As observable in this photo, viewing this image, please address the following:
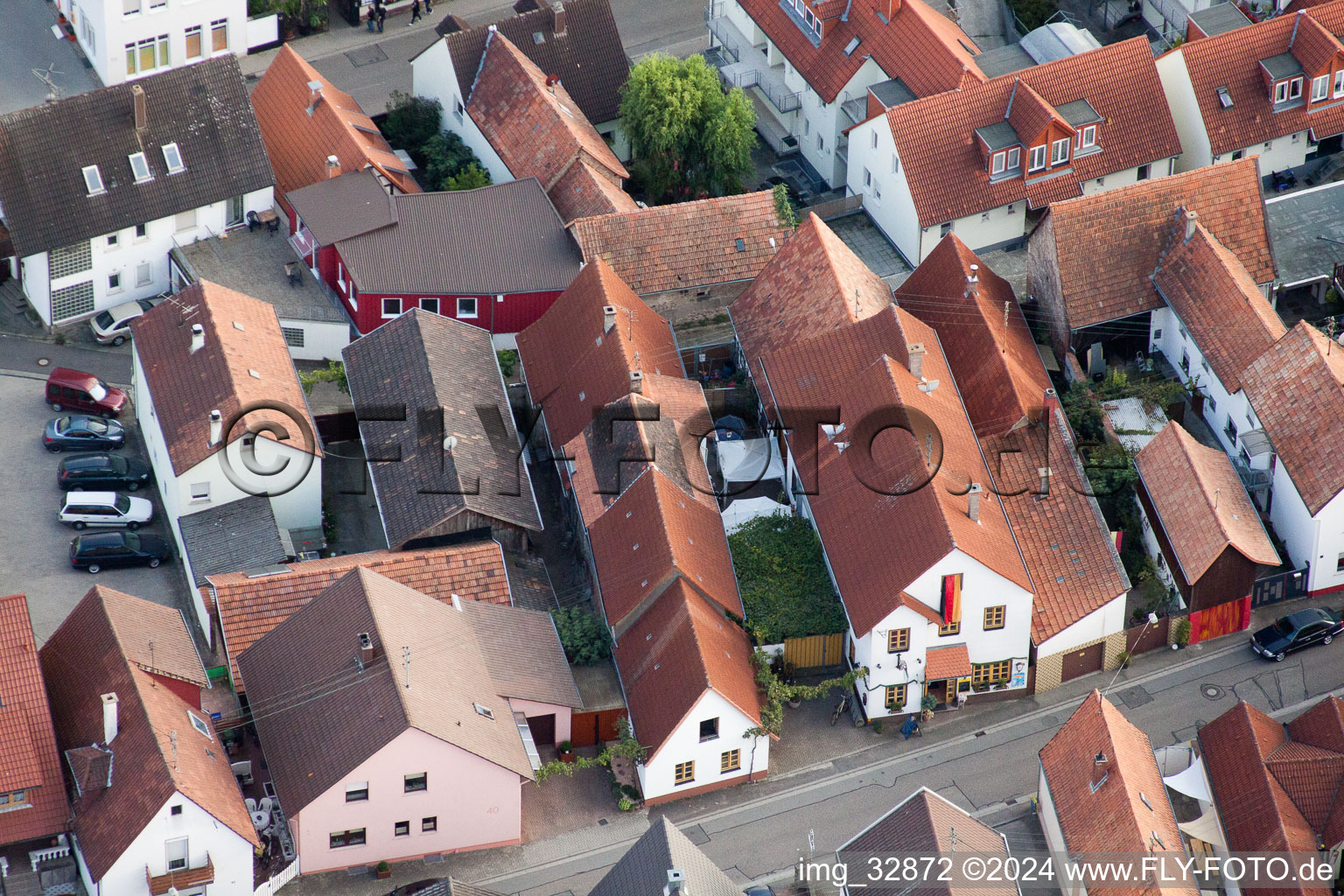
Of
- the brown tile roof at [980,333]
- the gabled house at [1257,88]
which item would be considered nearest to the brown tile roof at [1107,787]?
the brown tile roof at [980,333]

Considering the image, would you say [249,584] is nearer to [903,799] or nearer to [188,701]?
[188,701]

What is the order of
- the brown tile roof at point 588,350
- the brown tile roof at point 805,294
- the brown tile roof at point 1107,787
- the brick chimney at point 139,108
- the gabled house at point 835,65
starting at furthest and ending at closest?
the gabled house at point 835,65 → the brick chimney at point 139,108 → the brown tile roof at point 805,294 → the brown tile roof at point 588,350 → the brown tile roof at point 1107,787

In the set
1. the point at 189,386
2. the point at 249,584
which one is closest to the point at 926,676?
the point at 249,584

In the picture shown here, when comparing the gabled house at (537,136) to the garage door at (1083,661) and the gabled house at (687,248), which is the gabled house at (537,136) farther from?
the garage door at (1083,661)

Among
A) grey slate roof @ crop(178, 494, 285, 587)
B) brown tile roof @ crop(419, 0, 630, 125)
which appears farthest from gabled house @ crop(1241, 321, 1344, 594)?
grey slate roof @ crop(178, 494, 285, 587)

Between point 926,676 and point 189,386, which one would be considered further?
point 189,386

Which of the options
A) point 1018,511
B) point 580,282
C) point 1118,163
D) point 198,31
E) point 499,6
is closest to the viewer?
point 1018,511
